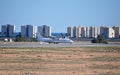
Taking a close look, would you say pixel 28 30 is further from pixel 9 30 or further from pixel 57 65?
pixel 57 65

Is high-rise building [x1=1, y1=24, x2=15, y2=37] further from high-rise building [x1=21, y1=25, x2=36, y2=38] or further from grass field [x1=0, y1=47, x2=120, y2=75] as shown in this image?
grass field [x1=0, y1=47, x2=120, y2=75]

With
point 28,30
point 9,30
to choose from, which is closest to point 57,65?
point 9,30

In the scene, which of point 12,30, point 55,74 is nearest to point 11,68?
point 55,74

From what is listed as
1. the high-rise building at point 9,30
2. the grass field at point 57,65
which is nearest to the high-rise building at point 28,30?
the high-rise building at point 9,30

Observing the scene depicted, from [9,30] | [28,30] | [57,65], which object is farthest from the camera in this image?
[28,30]

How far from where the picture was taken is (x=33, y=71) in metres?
26.6

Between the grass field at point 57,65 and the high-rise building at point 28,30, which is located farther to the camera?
the high-rise building at point 28,30

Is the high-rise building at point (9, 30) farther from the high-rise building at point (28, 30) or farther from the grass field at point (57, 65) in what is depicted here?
the grass field at point (57, 65)

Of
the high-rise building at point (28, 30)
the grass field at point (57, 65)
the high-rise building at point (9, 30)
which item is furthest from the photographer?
the high-rise building at point (28, 30)

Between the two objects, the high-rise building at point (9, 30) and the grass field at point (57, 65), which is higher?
the high-rise building at point (9, 30)

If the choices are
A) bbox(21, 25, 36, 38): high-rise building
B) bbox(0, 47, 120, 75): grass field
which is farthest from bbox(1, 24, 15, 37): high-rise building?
bbox(0, 47, 120, 75): grass field

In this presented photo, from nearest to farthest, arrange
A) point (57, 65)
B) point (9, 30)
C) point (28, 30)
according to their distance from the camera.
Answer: point (57, 65), point (9, 30), point (28, 30)

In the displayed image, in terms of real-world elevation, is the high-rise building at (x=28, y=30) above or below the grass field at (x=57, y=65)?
above

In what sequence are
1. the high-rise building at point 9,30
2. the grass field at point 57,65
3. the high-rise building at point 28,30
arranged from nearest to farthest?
the grass field at point 57,65 < the high-rise building at point 9,30 < the high-rise building at point 28,30
